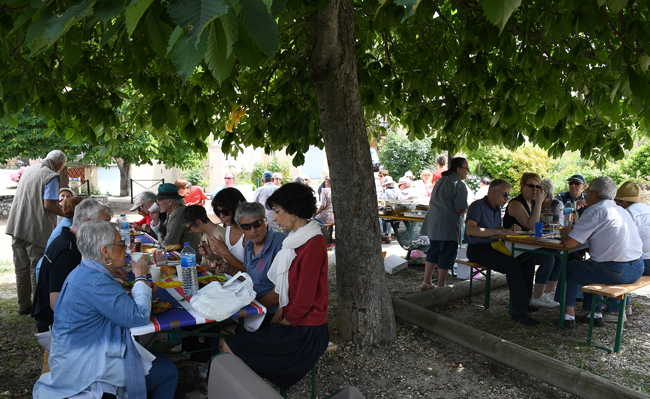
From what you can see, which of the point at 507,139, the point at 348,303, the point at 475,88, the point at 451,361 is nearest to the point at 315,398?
the point at 348,303

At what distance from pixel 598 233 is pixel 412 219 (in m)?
3.56

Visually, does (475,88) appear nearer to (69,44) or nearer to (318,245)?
(318,245)

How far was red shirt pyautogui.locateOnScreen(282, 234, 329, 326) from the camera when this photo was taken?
300 cm

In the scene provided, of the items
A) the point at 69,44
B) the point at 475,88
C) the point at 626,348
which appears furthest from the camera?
the point at 475,88

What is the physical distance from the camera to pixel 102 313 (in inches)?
97.0

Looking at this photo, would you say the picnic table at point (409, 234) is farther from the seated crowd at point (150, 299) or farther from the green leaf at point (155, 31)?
the green leaf at point (155, 31)

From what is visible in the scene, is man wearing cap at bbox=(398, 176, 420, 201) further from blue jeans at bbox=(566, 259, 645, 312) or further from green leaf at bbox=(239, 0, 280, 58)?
green leaf at bbox=(239, 0, 280, 58)

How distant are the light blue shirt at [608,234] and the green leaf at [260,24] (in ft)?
14.7

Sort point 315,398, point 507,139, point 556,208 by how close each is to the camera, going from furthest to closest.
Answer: point 556,208 → point 507,139 → point 315,398

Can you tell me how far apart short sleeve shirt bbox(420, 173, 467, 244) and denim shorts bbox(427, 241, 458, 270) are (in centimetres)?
10

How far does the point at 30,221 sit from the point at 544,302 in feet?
21.2

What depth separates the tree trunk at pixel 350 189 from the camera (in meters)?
4.09

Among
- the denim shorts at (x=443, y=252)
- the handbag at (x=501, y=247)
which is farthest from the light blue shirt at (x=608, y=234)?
the denim shorts at (x=443, y=252)

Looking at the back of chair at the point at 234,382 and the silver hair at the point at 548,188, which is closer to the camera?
the back of chair at the point at 234,382
